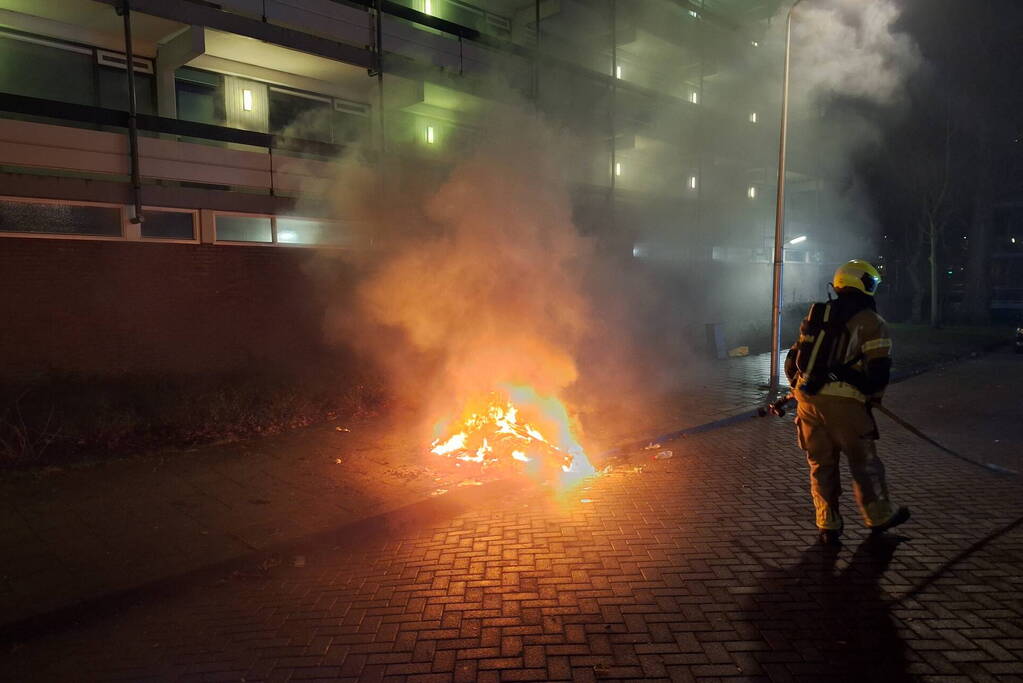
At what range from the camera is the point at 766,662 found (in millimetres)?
2826

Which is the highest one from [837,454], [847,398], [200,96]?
[200,96]

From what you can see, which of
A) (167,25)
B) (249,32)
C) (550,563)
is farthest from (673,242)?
(550,563)

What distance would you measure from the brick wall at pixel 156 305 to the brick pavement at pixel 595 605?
572 cm

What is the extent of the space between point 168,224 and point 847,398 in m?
8.75

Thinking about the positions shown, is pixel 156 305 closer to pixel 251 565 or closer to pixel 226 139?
pixel 226 139

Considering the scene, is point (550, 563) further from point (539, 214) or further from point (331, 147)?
point (331, 147)

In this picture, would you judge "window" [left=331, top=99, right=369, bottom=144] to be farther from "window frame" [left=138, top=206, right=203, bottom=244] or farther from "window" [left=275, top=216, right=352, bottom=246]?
"window frame" [left=138, top=206, right=203, bottom=244]

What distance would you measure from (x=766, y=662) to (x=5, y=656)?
3.67 meters

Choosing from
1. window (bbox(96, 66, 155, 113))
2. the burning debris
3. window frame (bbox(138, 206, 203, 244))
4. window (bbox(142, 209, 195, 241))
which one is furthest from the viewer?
window (bbox(96, 66, 155, 113))

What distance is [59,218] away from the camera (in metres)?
7.91

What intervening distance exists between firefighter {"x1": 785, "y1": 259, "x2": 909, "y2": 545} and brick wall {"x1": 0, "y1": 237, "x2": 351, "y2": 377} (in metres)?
7.09

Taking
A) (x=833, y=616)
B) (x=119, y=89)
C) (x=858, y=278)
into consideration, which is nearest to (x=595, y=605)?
(x=833, y=616)

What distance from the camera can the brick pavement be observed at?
2.86m

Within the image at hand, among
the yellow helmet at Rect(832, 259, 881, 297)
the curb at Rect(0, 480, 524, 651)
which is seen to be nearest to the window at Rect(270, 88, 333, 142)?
the curb at Rect(0, 480, 524, 651)
